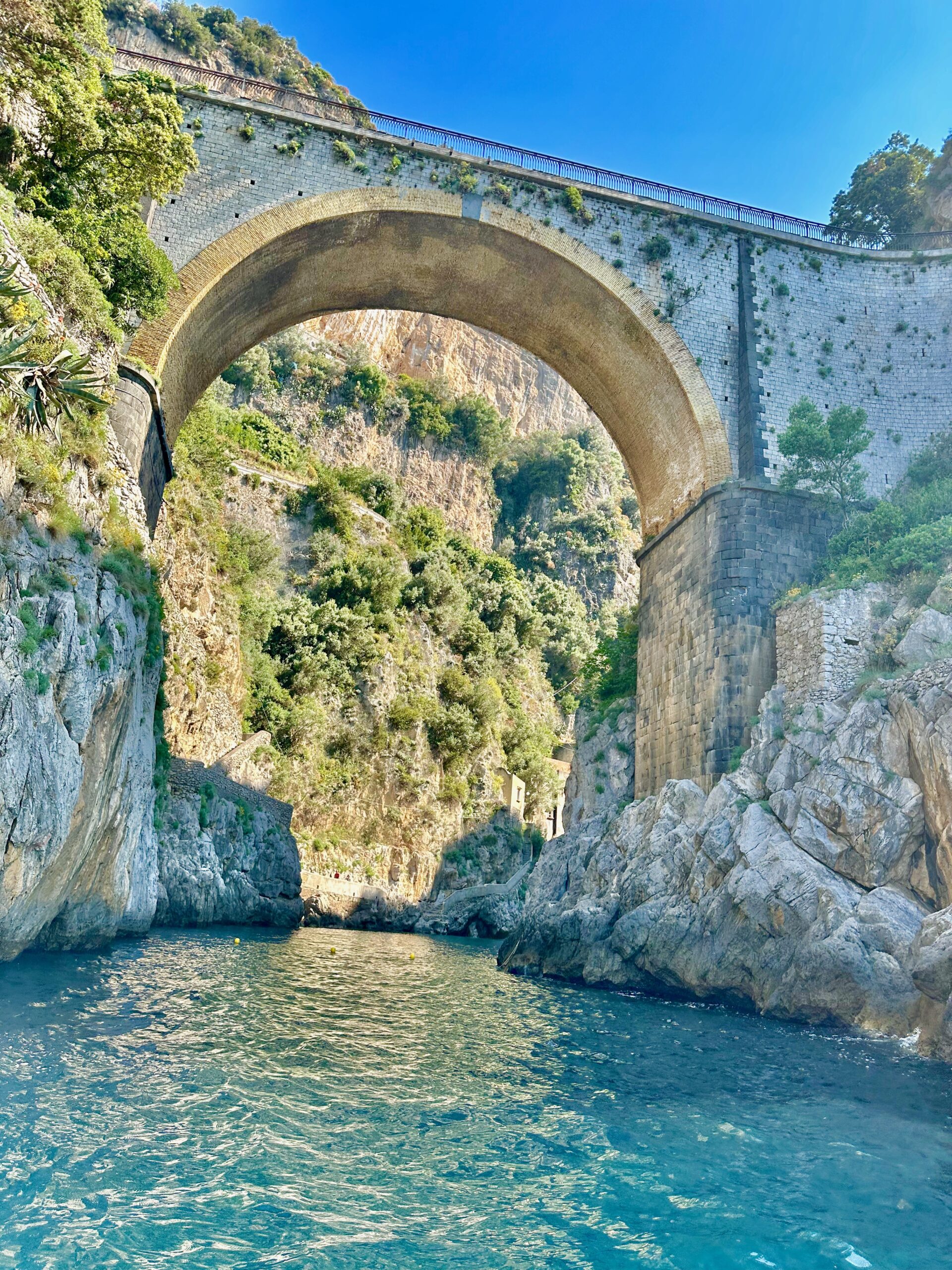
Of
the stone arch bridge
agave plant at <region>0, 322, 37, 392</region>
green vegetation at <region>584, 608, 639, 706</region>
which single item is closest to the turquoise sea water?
agave plant at <region>0, 322, 37, 392</region>

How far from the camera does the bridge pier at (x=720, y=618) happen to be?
17.6m

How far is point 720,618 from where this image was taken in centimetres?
1809

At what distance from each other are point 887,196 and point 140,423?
19.5 metres

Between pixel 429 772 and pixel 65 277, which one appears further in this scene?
pixel 429 772

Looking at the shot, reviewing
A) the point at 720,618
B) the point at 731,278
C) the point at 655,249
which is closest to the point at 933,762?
the point at 720,618

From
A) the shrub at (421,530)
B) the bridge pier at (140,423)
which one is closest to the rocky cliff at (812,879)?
the bridge pier at (140,423)

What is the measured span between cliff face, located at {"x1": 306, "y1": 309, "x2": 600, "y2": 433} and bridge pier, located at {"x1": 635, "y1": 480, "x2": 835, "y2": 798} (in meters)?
31.4

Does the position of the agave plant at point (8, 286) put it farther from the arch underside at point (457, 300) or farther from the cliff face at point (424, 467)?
the cliff face at point (424, 467)

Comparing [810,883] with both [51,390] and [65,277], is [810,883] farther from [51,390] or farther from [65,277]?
[65,277]

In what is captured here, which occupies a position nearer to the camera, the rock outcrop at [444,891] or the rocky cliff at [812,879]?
the rocky cliff at [812,879]

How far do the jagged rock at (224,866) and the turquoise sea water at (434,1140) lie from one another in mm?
9705

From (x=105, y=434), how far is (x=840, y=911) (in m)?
13.6

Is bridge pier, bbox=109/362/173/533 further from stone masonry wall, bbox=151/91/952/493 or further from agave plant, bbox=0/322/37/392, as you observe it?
agave plant, bbox=0/322/37/392

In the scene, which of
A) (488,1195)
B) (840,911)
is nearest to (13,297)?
(488,1195)
